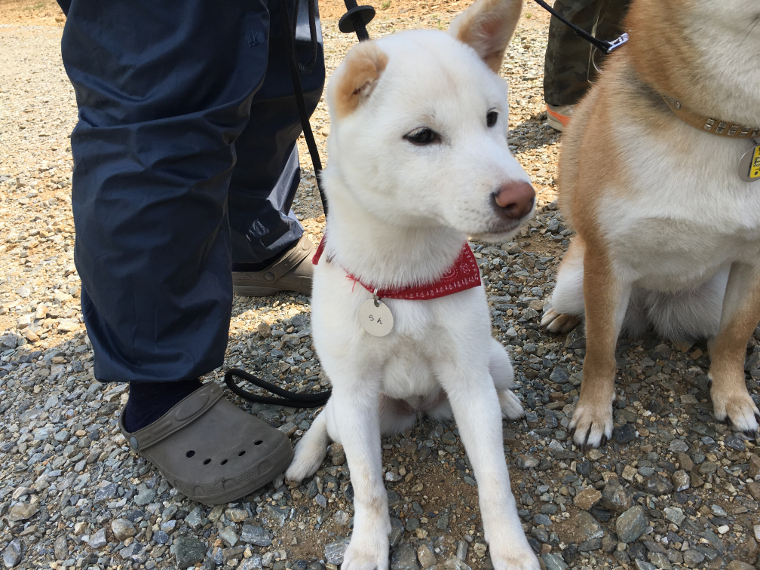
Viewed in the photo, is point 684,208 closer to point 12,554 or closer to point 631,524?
point 631,524

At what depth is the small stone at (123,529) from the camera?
1774 millimetres

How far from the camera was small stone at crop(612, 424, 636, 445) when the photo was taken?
1.93 meters

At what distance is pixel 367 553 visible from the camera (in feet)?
5.23

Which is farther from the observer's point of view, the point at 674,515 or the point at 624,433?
the point at 624,433

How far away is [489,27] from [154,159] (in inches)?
40.1

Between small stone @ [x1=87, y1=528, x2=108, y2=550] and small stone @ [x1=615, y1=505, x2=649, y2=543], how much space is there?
62.5 inches

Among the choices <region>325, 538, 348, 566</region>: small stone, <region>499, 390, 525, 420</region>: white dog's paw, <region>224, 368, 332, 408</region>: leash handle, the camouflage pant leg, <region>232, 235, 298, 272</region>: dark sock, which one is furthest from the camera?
the camouflage pant leg

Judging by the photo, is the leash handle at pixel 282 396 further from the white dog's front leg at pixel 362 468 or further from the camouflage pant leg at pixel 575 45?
the camouflage pant leg at pixel 575 45

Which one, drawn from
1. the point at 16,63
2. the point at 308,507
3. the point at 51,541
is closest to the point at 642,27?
the point at 308,507

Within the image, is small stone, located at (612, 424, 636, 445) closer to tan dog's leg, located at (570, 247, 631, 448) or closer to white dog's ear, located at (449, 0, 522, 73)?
tan dog's leg, located at (570, 247, 631, 448)

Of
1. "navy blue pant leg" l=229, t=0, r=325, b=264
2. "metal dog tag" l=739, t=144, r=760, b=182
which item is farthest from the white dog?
"navy blue pant leg" l=229, t=0, r=325, b=264

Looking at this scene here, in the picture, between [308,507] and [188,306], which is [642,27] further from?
[308,507]

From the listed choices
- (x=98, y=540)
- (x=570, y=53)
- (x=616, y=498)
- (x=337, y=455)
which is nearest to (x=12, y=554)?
(x=98, y=540)

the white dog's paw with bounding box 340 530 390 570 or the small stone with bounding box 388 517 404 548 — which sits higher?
the white dog's paw with bounding box 340 530 390 570
